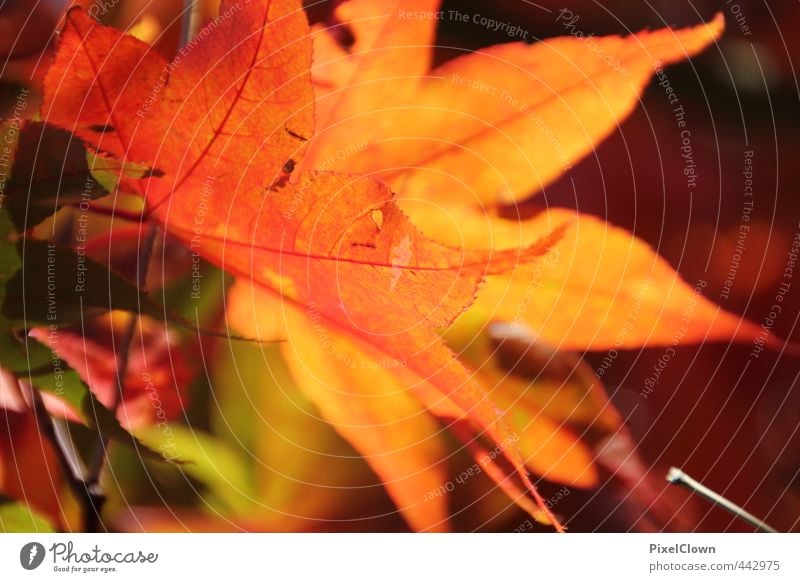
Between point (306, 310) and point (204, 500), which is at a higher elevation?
point (306, 310)

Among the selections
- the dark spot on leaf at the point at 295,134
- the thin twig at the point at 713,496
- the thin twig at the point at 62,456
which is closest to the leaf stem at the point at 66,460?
the thin twig at the point at 62,456

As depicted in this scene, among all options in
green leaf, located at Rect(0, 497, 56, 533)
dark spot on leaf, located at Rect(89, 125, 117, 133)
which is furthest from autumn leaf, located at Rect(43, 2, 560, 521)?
green leaf, located at Rect(0, 497, 56, 533)

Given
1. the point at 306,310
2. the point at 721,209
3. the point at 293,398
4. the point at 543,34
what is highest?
the point at 543,34

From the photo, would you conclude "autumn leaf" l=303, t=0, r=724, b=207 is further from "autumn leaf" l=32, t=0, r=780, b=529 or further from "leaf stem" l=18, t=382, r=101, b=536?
"leaf stem" l=18, t=382, r=101, b=536

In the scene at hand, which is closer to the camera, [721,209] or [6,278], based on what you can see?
[6,278]

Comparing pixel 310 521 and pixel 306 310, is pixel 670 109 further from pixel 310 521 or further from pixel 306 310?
pixel 310 521

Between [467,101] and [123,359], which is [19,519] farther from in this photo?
[467,101]

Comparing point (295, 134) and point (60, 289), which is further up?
point (295, 134)

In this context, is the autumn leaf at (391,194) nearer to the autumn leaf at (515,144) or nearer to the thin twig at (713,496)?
the autumn leaf at (515,144)
